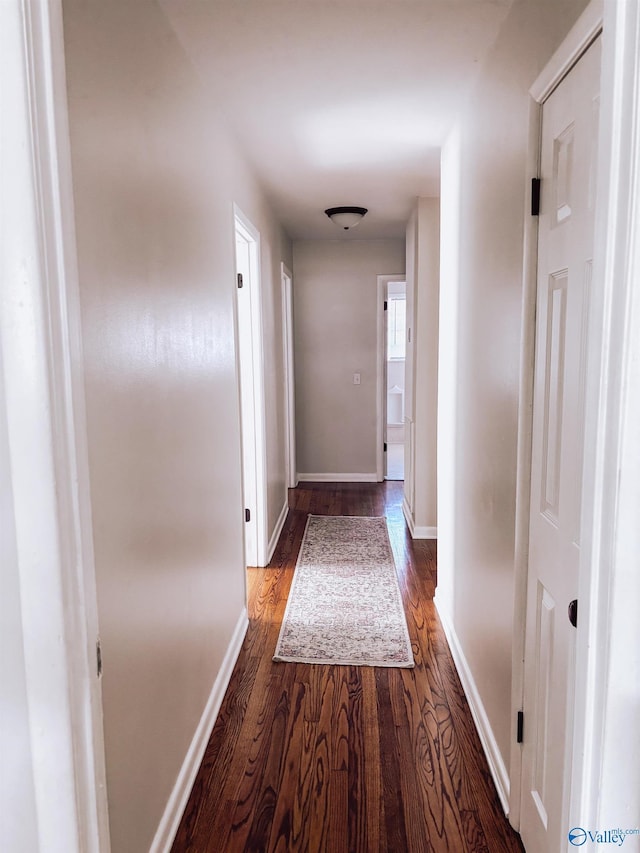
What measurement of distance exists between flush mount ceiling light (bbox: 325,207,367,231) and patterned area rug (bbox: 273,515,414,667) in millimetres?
2319

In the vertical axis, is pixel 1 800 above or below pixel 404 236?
below

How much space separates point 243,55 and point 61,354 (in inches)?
69.6

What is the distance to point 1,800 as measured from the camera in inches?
37.0

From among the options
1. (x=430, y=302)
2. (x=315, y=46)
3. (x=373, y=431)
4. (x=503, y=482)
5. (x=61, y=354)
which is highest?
(x=315, y=46)

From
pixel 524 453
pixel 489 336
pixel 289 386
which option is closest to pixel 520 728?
pixel 524 453

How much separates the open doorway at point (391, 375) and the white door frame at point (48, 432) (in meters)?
5.50

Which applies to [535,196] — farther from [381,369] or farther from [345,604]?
[381,369]

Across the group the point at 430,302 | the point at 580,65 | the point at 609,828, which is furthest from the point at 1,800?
the point at 430,302

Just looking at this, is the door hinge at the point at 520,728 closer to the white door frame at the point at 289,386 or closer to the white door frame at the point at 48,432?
the white door frame at the point at 48,432

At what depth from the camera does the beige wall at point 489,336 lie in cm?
182

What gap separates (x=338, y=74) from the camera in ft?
7.73

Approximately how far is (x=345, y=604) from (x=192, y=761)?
155 centimetres

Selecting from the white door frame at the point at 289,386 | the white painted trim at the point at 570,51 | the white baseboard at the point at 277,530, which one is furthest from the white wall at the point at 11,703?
the white door frame at the point at 289,386

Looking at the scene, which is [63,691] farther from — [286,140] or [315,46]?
[286,140]
